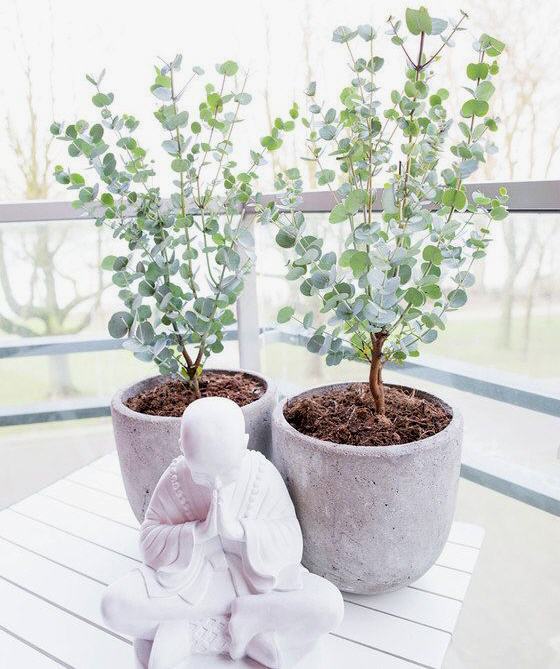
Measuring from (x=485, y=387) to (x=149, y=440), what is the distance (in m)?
1.11

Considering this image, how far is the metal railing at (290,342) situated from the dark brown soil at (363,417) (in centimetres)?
46

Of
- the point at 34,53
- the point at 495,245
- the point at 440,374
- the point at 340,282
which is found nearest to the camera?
the point at 340,282

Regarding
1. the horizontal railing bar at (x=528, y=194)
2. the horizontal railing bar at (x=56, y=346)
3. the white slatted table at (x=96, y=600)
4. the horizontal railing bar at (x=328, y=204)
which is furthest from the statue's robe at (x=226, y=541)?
the horizontal railing bar at (x=56, y=346)

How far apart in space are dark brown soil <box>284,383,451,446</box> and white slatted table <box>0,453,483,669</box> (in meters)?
0.36

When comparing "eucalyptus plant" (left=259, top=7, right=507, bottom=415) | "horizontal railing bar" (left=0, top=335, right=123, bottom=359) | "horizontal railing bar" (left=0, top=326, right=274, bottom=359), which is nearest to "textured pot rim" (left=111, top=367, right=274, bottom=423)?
"eucalyptus plant" (left=259, top=7, right=507, bottom=415)

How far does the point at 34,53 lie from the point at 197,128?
138 cm

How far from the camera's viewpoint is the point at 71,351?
2314 mm

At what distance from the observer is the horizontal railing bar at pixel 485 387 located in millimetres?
1623

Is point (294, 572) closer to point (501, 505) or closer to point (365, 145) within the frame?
point (365, 145)

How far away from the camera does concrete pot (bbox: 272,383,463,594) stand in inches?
38.8

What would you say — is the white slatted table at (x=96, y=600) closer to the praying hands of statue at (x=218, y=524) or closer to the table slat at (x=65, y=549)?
the table slat at (x=65, y=549)

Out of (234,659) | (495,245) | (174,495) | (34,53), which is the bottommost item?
(234,659)

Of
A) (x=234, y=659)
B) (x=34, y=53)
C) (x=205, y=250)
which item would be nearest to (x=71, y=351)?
(x=34, y=53)

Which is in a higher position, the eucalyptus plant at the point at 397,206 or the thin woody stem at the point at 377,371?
the eucalyptus plant at the point at 397,206
